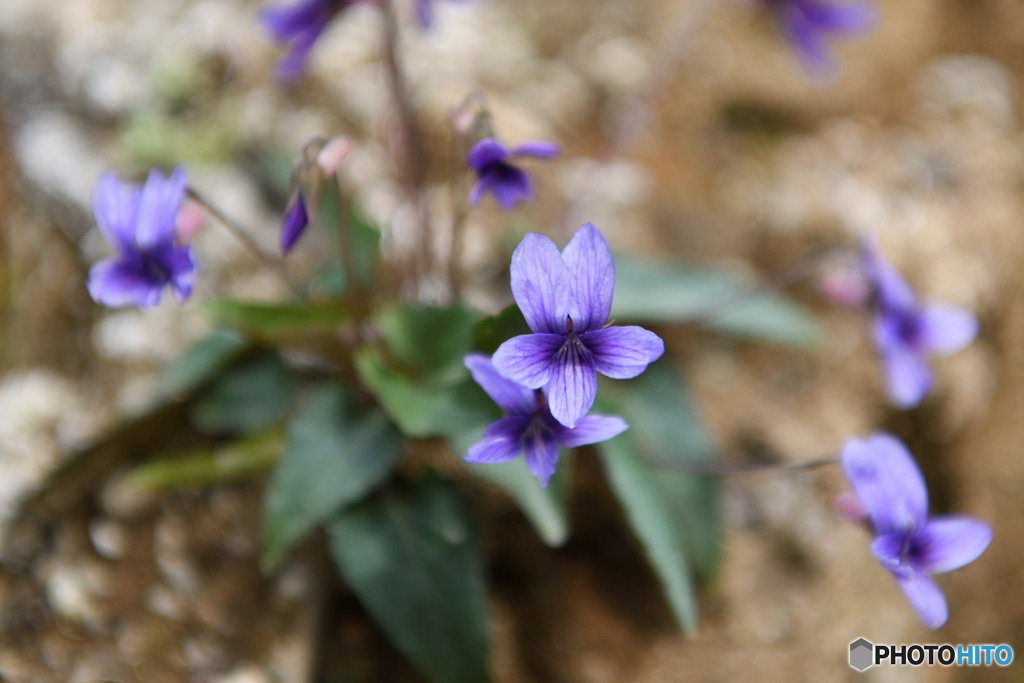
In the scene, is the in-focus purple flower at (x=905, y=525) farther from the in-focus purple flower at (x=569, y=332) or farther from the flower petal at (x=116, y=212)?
the flower petal at (x=116, y=212)

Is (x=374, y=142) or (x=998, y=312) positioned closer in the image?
(x=374, y=142)

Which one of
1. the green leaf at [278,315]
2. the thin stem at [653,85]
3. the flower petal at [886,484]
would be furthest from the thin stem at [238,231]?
the flower petal at [886,484]

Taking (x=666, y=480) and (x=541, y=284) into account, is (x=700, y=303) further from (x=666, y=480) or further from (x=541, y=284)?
(x=541, y=284)

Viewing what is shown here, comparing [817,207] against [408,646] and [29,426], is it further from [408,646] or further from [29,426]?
[29,426]

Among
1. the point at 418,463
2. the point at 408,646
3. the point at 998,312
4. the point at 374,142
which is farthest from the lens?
the point at 998,312

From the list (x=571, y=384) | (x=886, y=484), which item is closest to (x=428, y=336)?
(x=571, y=384)

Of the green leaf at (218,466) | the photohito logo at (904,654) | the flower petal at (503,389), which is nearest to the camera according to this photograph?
the flower petal at (503,389)

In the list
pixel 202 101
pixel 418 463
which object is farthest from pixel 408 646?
pixel 202 101
